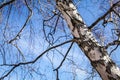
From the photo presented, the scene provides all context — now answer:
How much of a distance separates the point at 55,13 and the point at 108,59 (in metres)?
1.54

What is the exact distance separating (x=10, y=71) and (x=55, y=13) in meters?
1.07

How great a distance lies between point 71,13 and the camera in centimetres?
316

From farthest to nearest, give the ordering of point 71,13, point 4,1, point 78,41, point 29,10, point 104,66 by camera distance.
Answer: point 29,10 < point 4,1 < point 71,13 < point 78,41 < point 104,66

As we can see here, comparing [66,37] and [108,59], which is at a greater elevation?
[66,37]

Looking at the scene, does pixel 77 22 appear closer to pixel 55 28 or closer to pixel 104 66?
pixel 104 66

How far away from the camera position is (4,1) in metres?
3.61

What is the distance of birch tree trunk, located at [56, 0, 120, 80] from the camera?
8.71 ft

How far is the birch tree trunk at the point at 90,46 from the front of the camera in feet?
8.71

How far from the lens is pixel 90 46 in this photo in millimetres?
2846

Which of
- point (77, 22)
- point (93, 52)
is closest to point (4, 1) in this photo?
point (77, 22)

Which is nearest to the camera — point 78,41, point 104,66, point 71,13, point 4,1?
point 104,66

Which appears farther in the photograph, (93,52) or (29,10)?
(29,10)

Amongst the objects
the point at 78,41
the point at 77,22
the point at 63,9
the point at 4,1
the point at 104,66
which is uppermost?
the point at 4,1

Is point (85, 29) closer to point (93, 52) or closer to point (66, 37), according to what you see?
point (93, 52)
